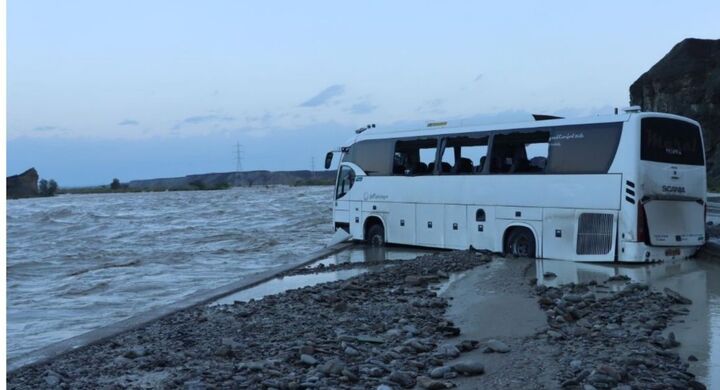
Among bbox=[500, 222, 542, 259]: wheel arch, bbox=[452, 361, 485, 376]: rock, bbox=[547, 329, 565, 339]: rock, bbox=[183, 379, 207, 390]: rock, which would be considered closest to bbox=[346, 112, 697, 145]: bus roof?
bbox=[500, 222, 542, 259]: wheel arch

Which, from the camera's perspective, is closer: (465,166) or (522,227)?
(522,227)

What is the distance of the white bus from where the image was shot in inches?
584

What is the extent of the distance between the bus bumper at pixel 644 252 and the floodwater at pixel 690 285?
0.16m

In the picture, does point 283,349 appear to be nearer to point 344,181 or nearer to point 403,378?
point 403,378

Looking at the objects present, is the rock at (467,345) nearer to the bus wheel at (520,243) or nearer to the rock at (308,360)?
the rock at (308,360)

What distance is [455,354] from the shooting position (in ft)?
25.1

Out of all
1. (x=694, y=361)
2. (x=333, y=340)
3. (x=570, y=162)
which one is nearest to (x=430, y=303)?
(x=333, y=340)

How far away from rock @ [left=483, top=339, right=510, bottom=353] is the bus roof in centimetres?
859

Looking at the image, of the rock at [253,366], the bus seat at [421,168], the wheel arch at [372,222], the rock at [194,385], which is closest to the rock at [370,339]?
the rock at [253,366]

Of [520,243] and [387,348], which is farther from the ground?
[520,243]

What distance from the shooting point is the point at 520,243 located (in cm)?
1727

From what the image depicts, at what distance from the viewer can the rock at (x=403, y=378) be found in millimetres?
6570

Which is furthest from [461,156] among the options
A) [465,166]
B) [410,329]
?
[410,329]

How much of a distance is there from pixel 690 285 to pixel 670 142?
12.8ft
